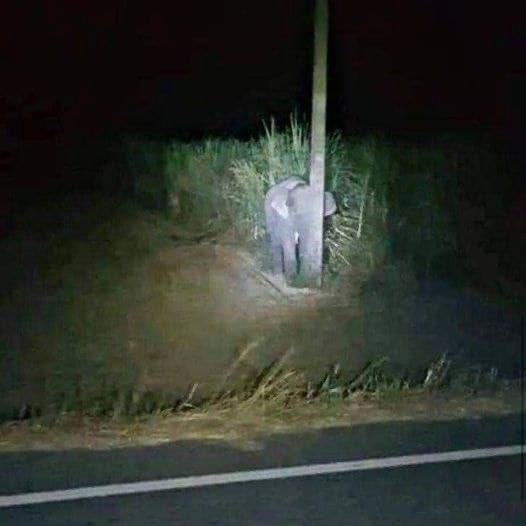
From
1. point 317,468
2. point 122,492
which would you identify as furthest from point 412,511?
point 122,492

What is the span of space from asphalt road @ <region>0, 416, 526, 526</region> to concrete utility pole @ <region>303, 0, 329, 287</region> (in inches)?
128

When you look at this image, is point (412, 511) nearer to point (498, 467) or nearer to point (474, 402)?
point (498, 467)

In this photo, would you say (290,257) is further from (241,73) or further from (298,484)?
(298,484)

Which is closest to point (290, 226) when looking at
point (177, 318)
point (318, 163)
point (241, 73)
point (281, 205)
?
point (281, 205)

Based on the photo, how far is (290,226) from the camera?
39.1 ft

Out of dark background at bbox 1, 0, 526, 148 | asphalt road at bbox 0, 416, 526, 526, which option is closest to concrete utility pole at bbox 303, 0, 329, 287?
dark background at bbox 1, 0, 526, 148

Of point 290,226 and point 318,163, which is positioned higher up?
point 318,163

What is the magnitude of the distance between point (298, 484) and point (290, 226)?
4685mm

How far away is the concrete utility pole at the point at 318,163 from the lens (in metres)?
11.8

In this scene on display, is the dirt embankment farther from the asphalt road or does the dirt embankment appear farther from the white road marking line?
the white road marking line

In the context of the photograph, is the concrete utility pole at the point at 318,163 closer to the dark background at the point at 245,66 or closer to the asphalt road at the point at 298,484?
the dark background at the point at 245,66

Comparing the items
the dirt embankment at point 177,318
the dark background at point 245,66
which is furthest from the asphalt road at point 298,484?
the dark background at point 245,66

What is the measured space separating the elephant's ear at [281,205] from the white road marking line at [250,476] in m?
4.08

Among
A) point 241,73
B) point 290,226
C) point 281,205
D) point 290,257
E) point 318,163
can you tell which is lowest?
point 290,257
